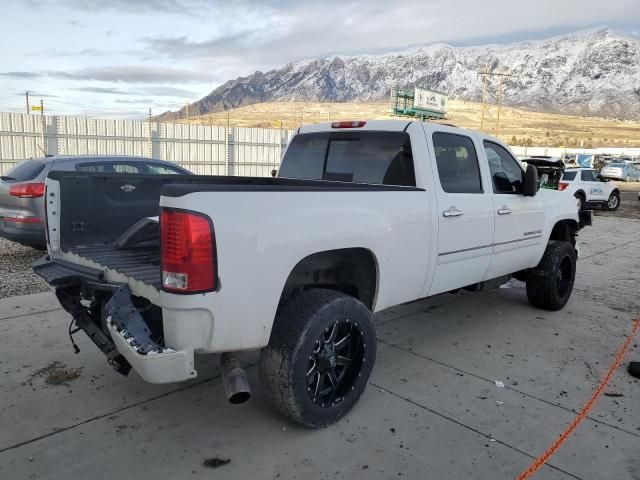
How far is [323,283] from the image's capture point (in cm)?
369

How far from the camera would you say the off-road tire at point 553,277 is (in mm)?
5902

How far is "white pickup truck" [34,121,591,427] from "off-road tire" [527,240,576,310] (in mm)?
605

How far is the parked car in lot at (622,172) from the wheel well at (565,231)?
3578 cm

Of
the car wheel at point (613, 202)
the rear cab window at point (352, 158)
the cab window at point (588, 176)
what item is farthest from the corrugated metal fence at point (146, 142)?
the rear cab window at point (352, 158)

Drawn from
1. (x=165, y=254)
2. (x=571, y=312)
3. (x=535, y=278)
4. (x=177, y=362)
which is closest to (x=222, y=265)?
(x=165, y=254)

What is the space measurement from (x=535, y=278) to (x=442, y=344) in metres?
1.68

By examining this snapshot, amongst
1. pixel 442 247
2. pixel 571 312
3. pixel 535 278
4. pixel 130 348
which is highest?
pixel 442 247

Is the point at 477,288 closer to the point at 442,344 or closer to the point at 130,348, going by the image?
the point at 442,344

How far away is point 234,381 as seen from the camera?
9.84 ft

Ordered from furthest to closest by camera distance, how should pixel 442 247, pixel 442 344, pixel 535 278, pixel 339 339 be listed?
pixel 535 278 → pixel 442 344 → pixel 442 247 → pixel 339 339

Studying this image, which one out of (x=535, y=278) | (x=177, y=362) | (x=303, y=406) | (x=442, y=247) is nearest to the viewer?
(x=177, y=362)

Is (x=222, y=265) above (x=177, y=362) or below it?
above

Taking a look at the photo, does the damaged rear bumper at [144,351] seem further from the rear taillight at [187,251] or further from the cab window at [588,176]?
the cab window at [588,176]

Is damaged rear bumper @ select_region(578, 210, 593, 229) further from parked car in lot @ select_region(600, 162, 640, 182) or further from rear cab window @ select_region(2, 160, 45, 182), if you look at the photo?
parked car in lot @ select_region(600, 162, 640, 182)
